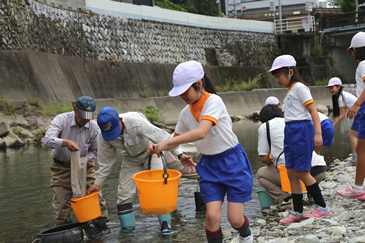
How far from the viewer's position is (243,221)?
3135mm

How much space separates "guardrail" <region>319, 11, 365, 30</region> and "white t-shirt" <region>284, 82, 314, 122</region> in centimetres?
3080

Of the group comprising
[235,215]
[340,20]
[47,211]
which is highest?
[340,20]

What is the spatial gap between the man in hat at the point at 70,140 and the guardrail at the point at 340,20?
31.4m

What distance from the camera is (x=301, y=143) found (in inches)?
155

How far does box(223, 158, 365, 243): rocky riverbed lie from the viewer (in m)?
3.39

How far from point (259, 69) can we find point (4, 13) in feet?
66.4

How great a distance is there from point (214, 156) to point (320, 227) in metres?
1.44

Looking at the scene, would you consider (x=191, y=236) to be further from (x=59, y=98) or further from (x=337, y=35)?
(x=337, y=35)

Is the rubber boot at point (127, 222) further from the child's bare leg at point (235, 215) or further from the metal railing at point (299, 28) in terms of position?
the metal railing at point (299, 28)

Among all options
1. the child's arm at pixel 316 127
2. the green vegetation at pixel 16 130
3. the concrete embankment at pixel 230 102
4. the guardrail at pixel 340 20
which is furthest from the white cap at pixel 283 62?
the guardrail at pixel 340 20

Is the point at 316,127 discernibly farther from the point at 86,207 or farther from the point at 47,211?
the point at 47,211

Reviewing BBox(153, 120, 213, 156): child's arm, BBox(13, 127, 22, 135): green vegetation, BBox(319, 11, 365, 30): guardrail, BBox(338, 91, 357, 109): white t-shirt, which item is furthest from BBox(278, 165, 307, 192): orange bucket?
BBox(319, 11, 365, 30): guardrail

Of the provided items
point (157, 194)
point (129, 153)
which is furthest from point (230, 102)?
point (157, 194)

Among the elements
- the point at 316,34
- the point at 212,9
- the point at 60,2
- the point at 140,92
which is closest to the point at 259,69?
the point at 316,34
